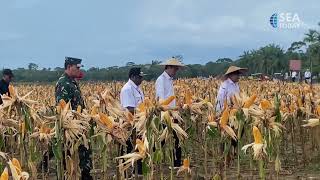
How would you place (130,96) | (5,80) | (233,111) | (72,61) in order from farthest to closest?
(5,80)
(130,96)
(72,61)
(233,111)

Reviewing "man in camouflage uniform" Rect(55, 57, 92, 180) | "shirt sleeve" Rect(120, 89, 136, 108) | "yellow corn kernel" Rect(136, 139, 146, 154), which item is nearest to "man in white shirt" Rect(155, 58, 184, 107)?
"shirt sleeve" Rect(120, 89, 136, 108)

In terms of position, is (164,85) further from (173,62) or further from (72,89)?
(72,89)

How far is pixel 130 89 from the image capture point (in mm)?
8164

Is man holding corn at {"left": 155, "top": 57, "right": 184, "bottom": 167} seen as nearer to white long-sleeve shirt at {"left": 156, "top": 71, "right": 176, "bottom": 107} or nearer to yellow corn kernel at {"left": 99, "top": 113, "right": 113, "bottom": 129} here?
white long-sleeve shirt at {"left": 156, "top": 71, "right": 176, "bottom": 107}

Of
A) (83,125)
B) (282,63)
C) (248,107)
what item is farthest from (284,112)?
(282,63)

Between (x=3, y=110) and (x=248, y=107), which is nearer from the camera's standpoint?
(x=3, y=110)

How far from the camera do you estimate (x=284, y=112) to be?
343 inches

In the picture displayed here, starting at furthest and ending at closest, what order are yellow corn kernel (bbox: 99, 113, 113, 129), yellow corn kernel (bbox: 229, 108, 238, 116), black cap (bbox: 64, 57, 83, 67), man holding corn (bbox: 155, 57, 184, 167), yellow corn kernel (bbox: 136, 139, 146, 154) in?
man holding corn (bbox: 155, 57, 184, 167) → black cap (bbox: 64, 57, 83, 67) → yellow corn kernel (bbox: 229, 108, 238, 116) → yellow corn kernel (bbox: 99, 113, 113, 129) → yellow corn kernel (bbox: 136, 139, 146, 154)

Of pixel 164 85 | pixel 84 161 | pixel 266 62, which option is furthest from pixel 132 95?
pixel 266 62

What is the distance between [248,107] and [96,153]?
595 cm

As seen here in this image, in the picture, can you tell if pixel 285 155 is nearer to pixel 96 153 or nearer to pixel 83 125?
pixel 96 153

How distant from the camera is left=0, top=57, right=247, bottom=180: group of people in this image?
7062 millimetres

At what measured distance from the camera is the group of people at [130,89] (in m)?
7.06

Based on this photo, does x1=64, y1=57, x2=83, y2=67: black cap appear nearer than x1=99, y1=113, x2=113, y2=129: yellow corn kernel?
No
